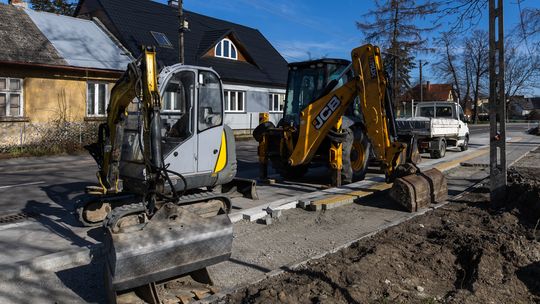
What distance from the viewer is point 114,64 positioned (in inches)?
877

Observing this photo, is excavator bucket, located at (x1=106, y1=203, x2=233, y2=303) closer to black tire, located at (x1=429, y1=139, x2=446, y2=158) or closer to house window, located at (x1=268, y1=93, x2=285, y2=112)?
black tire, located at (x1=429, y1=139, x2=446, y2=158)

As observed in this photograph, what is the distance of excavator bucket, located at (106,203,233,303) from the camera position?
414 centimetres

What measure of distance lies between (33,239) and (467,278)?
5587 millimetres

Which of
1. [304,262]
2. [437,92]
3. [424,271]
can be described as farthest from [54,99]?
[437,92]

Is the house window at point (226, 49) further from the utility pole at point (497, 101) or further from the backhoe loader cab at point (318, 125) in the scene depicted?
the utility pole at point (497, 101)

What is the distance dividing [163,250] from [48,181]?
27.7ft

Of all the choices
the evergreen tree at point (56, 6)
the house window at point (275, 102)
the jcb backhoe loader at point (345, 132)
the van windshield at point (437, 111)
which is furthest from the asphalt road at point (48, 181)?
the evergreen tree at point (56, 6)

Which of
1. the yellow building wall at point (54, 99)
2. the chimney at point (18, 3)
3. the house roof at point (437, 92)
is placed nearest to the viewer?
the yellow building wall at point (54, 99)

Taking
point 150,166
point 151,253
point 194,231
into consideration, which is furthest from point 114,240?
point 150,166

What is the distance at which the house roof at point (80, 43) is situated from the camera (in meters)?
21.3

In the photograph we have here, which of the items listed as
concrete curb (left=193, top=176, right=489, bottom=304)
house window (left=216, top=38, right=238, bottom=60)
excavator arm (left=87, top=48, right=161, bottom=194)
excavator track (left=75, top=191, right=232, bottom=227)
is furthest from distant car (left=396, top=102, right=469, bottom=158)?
house window (left=216, top=38, right=238, bottom=60)

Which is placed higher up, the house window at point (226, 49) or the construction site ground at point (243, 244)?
the house window at point (226, 49)

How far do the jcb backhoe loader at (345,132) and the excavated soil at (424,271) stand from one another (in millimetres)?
1879

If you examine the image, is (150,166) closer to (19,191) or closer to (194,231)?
(194,231)
